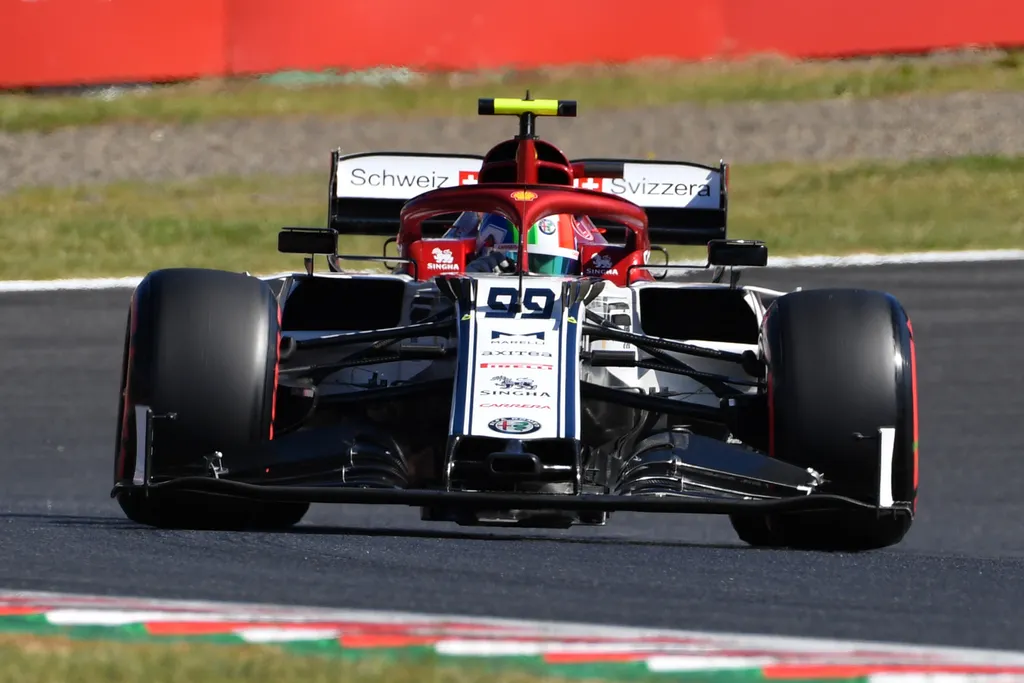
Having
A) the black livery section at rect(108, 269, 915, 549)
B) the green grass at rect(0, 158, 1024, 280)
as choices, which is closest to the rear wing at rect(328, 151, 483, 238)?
the black livery section at rect(108, 269, 915, 549)

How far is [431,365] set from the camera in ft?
27.5

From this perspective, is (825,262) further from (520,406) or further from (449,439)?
(449,439)

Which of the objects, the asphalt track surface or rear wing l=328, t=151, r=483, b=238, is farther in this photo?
rear wing l=328, t=151, r=483, b=238

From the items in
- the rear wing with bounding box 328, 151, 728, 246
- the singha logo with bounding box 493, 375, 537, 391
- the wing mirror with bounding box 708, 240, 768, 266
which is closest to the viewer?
the singha logo with bounding box 493, 375, 537, 391

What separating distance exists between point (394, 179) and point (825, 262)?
18.9 feet

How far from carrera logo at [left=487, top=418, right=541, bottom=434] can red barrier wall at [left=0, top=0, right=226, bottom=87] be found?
12.6m

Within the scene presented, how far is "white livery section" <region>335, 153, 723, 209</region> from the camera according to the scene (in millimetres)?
10672

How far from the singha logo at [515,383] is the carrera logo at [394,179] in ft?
11.4

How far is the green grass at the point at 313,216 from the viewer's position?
54.0 feet

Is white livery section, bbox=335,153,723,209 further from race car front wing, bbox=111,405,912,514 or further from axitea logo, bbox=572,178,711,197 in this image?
race car front wing, bbox=111,405,912,514

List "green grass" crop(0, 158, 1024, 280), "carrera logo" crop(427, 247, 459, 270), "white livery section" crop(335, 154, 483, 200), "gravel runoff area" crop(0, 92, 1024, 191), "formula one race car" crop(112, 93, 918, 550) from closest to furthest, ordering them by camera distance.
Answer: "formula one race car" crop(112, 93, 918, 550)
"carrera logo" crop(427, 247, 459, 270)
"white livery section" crop(335, 154, 483, 200)
"green grass" crop(0, 158, 1024, 280)
"gravel runoff area" crop(0, 92, 1024, 191)

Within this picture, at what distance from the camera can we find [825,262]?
51.9 feet

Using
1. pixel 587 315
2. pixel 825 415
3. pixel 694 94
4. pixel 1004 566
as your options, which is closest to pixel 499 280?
pixel 587 315

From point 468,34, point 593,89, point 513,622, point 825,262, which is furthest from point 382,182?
point 593,89
